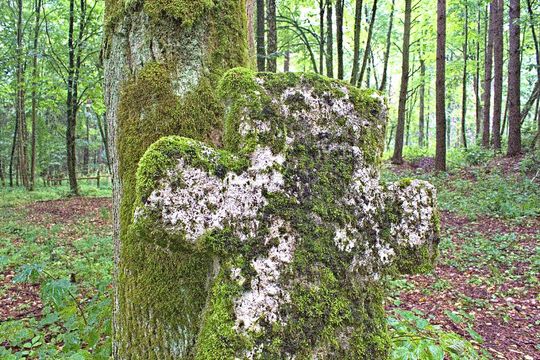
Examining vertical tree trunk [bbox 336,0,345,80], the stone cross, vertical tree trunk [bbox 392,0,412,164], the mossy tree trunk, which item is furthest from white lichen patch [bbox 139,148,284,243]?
vertical tree trunk [bbox 392,0,412,164]

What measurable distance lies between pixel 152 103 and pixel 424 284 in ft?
18.4

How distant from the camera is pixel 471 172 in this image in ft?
46.8

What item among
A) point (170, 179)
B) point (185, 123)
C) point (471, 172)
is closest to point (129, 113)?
point (185, 123)

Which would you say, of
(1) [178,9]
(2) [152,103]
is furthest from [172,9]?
(2) [152,103]

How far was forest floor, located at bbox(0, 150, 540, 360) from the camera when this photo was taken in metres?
2.98

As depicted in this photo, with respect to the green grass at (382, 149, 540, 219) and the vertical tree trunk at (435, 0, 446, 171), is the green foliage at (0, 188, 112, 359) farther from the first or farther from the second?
the vertical tree trunk at (435, 0, 446, 171)

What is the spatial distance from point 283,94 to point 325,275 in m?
0.79

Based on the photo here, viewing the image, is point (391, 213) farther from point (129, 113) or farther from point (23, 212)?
point (23, 212)

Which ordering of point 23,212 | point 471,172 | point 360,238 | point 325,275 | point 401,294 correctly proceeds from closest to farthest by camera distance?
1. point 325,275
2. point 360,238
3. point 401,294
4. point 23,212
5. point 471,172

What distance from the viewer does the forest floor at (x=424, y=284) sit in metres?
2.98

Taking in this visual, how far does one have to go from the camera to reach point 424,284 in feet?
20.1

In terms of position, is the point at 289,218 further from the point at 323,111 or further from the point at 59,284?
the point at 59,284

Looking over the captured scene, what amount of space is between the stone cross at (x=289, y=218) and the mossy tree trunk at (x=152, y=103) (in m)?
0.24

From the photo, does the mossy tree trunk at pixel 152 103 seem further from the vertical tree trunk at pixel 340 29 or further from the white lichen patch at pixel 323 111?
the vertical tree trunk at pixel 340 29
